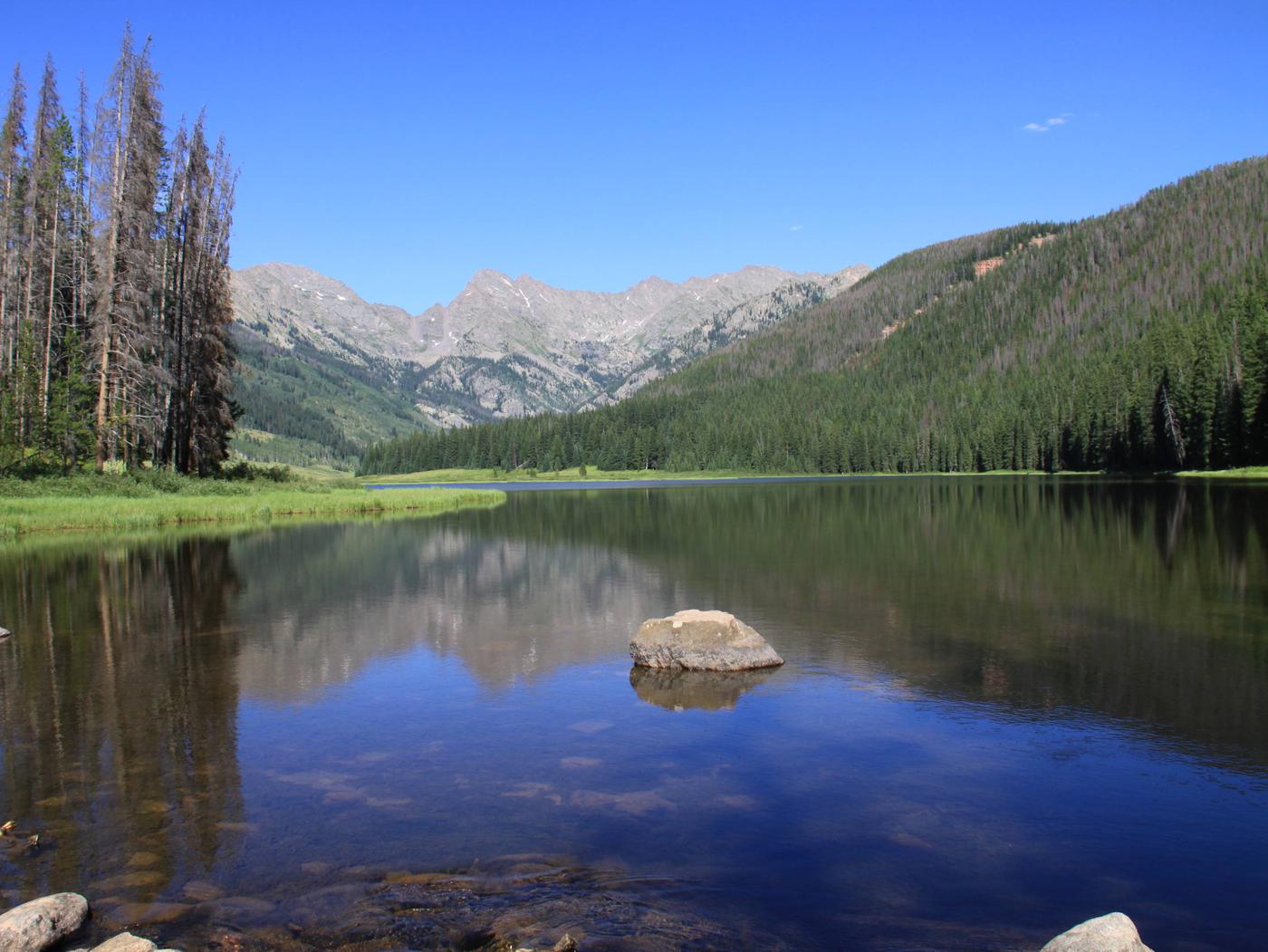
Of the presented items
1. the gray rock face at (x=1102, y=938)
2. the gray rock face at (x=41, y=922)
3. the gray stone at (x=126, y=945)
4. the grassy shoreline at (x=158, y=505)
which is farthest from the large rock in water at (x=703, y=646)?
the grassy shoreline at (x=158, y=505)

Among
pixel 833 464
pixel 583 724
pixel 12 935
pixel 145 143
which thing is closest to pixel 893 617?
pixel 583 724

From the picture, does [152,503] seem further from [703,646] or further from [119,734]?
[703,646]

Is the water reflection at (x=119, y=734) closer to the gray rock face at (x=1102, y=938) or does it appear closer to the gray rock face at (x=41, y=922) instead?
the gray rock face at (x=41, y=922)

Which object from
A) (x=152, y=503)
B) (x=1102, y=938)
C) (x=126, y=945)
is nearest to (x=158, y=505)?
(x=152, y=503)

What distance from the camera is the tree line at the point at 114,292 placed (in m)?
55.1

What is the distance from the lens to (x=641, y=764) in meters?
13.4

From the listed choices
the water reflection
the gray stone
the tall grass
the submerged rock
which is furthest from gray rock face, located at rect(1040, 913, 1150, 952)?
the tall grass

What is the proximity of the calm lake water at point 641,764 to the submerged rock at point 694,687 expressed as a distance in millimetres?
144

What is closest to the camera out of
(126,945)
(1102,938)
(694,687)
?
(1102,938)

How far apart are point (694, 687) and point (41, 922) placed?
40.1 feet

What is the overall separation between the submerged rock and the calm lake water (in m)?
0.14

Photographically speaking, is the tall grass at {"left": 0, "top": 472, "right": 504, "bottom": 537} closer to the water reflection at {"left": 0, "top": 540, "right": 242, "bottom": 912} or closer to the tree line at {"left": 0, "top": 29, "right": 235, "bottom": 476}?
the tree line at {"left": 0, "top": 29, "right": 235, "bottom": 476}

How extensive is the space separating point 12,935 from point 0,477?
181ft

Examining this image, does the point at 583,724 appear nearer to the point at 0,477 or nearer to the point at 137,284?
the point at 0,477
